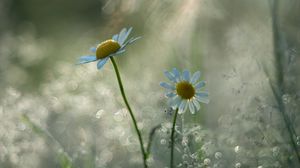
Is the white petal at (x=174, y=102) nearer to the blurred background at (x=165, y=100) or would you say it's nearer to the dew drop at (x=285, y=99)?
the blurred background at (x=165, y=100)

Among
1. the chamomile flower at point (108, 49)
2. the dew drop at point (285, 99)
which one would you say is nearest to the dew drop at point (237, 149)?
the dew drop at point (285, 99)

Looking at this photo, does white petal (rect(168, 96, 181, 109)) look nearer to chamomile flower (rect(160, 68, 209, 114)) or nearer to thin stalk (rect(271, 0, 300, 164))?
chamomile flower (rect(160, 68, 209, 114))

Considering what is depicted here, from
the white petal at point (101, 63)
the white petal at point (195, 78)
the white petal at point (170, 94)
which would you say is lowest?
the white petal at point (170, 94)

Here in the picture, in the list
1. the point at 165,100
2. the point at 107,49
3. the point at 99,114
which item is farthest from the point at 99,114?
the point at 107,49

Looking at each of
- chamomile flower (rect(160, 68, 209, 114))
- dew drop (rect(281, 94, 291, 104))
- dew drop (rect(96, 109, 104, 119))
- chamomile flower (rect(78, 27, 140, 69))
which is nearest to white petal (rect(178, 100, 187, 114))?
chamomile flower (rect(160, 68, 209, 114))

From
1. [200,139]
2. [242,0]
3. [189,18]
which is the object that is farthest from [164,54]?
[200,139]

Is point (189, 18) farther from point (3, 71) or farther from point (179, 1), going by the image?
point (3, 71)
